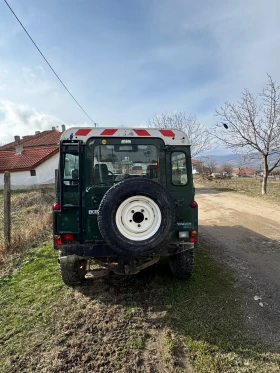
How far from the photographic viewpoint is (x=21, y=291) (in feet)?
12.3

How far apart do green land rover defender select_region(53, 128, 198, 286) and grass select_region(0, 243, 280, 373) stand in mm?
395

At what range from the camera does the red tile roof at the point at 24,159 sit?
24392 mm

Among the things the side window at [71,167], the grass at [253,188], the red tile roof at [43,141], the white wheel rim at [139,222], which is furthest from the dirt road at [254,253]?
the red tile roof at [43,141]

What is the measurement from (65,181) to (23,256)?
111 inches

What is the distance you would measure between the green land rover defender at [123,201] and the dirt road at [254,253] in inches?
40.1

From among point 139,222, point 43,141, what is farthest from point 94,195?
point 43,141

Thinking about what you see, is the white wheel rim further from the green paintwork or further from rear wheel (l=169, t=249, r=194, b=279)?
rear wheel (l=169, t=249, r=194, b=279)

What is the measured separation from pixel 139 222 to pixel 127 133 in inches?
50.4

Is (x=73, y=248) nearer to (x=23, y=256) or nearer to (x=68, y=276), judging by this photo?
(x=68, y=276)

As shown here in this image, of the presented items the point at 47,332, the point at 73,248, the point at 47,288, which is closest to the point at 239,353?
the point at 47,332

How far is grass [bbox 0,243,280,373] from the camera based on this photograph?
7.68ft

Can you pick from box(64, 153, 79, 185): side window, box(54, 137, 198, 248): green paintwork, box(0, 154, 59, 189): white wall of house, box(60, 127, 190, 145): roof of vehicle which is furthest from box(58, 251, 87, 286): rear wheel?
box(0, 154, 59, 189): white wall of house

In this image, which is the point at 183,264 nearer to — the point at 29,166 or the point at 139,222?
the point at 139,222

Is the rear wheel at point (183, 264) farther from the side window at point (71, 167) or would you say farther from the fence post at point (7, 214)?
the fence post at point (7, 214)
